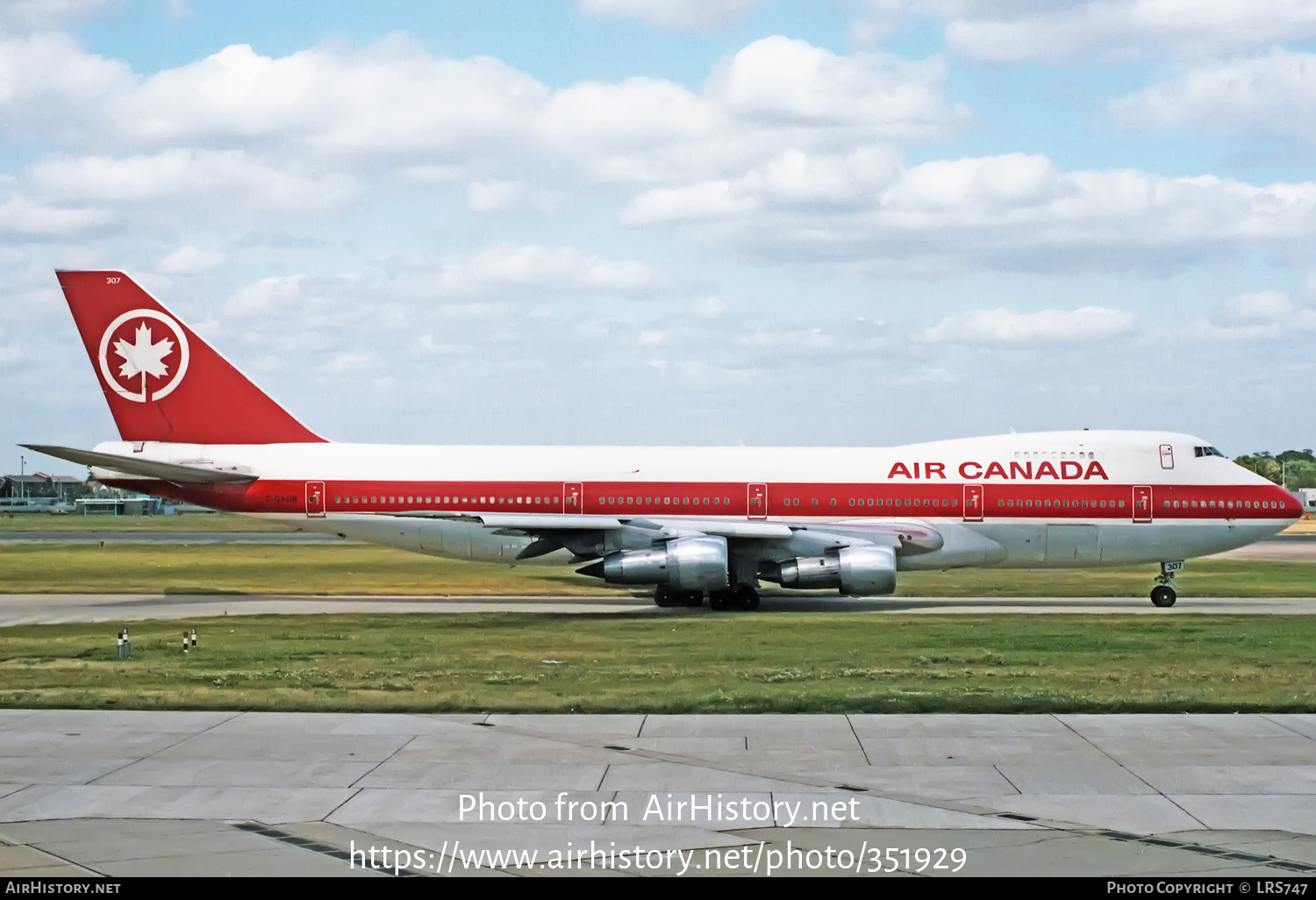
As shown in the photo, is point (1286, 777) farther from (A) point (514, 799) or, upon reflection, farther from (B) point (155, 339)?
(B) point (155, 339)

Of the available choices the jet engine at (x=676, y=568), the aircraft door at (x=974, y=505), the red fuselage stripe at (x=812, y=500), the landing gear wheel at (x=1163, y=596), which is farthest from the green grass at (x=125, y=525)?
the landing gear wheel at (x=1163, y=596)

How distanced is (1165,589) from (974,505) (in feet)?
15.5

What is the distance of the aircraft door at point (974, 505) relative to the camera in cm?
3316

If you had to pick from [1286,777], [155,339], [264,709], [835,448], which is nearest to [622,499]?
[835,448]

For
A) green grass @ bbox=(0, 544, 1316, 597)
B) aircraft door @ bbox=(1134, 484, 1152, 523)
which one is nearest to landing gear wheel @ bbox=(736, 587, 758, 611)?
green grass @ bbox=(0, 544, 1316, 597)

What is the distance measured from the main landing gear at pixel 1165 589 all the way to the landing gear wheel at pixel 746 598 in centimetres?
914

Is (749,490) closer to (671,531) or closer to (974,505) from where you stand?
(671,531)

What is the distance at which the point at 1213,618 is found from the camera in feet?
90.8

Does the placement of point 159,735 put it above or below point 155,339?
below

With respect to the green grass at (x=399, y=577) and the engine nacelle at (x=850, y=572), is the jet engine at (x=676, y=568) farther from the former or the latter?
the green grass at (x=399, y=577)

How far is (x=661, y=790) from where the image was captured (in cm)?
1058

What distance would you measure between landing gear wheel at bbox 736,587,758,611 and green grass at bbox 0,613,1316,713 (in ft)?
15.9

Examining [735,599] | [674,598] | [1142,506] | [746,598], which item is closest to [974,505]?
[1142,506]

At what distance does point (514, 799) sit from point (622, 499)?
76.1ft
